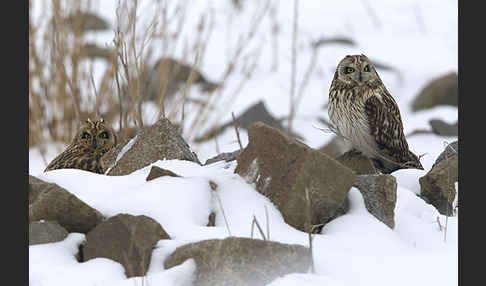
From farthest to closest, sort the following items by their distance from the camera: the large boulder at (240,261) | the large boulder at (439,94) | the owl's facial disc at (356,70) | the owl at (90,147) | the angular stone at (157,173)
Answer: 1. the large boulder at (439,94)
2. the owl's facial disc at (356,70)
3. the owl at (90,147)
4. the angular stone at (157,173)
5. the large boulder at (240,261)

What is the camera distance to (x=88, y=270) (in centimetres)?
255

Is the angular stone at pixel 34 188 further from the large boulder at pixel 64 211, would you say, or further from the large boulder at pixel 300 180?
the large boulder at pixel 300 180

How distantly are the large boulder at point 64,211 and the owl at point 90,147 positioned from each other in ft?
4.13

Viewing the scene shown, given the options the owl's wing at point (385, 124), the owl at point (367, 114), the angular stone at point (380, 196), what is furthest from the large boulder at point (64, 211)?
the owl's wing at point (385, 124)

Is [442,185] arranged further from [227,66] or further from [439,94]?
[227,66]

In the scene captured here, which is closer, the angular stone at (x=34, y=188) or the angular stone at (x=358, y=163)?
the angular stone at (x=34, y=188)

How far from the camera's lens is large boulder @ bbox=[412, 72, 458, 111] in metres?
Answer: 8.12

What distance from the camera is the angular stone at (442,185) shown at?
3.58 m

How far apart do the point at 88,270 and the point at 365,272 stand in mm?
924

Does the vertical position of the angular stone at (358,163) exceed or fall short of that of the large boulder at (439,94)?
it falls short

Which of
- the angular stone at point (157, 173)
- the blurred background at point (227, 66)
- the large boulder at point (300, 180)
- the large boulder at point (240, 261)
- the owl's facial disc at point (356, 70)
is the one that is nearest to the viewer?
the large boulder at point (240, 261)

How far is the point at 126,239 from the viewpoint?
2.63 metres

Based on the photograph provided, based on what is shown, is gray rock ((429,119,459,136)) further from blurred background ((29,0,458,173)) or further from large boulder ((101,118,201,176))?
large boulder ((101,118,201,176))

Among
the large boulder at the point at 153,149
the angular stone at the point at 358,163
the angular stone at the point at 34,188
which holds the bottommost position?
the angular stone at the point at 34,188
